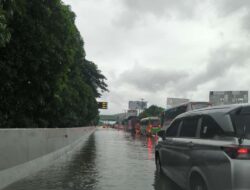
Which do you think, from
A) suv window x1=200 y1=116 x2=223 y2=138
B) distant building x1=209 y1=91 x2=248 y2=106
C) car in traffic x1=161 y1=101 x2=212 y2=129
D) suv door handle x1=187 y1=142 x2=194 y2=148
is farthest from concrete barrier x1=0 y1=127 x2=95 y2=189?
distant building x1=209 y1=91 x2=248 y2=106

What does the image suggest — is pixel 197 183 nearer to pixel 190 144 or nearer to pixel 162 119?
pixel 190 144

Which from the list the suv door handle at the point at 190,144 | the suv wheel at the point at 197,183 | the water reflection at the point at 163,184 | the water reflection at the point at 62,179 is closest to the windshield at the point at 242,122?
the suv wheel at the point at 197,183

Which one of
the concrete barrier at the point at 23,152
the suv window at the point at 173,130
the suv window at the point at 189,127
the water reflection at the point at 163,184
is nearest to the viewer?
the suv window at the point at 189,127

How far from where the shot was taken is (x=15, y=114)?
705 inches

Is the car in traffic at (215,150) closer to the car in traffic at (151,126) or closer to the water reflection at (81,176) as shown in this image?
the water reflection at (81,176)

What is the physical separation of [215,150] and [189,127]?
78.7 inches

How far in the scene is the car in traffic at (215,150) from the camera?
598 centimetres

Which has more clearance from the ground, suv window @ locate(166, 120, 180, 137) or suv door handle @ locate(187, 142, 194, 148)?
suv window @ locate(166, 120, 180, 137)

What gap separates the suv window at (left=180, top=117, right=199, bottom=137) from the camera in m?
8.09

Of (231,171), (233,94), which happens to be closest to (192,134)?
(231,171)

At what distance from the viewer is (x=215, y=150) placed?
6.50 meters

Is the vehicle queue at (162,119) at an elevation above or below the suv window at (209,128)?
above

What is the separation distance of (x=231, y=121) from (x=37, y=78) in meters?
10.9

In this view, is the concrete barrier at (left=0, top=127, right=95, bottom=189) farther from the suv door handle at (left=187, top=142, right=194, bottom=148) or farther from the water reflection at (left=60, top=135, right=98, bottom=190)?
the suv door handle at (left=187, top=142, right=194, bottom=148)
